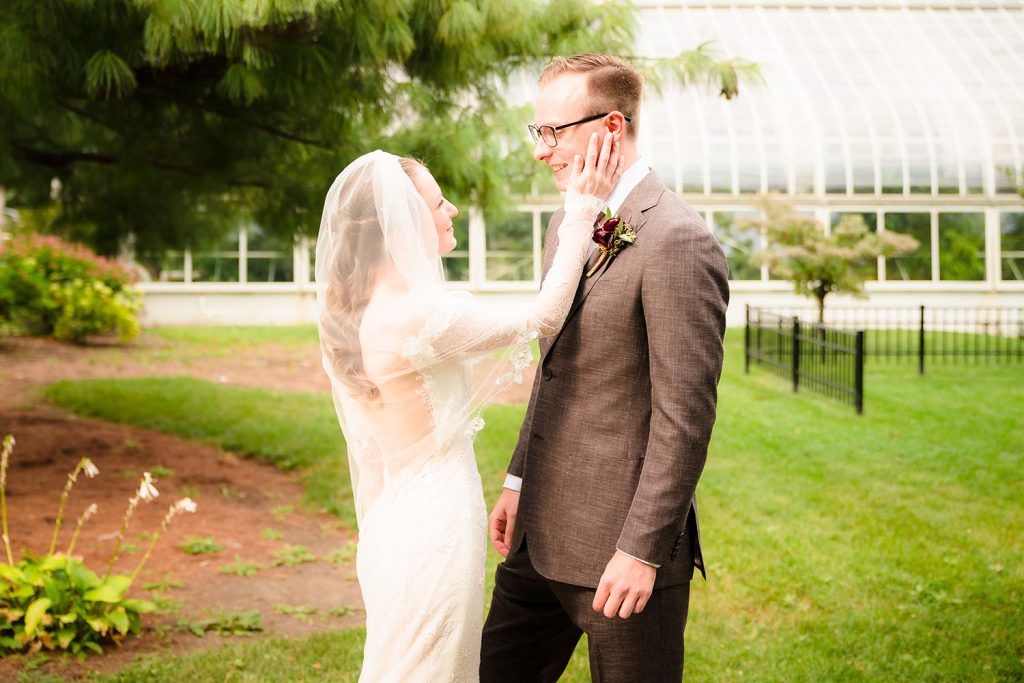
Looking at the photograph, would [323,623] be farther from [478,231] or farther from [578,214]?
[478,231]

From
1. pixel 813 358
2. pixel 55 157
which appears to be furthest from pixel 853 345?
pixel 55 157

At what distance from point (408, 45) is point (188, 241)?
4.52 m

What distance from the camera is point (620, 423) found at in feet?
7.97

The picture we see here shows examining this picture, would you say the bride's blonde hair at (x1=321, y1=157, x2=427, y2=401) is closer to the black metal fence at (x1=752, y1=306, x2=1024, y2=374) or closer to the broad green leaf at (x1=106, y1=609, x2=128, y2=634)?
the broad green leaf at (x1=106, y1=609, x2=128, y2=634)

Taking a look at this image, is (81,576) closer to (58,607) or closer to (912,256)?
(58,607)

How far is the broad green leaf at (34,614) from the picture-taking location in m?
4.25

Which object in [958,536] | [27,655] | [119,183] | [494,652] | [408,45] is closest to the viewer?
[494,652]

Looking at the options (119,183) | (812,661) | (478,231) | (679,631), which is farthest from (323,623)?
(478,231)

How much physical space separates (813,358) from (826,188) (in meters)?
10.7

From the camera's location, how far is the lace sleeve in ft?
8.14

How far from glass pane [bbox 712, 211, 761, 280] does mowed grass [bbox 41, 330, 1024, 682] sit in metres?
9.49

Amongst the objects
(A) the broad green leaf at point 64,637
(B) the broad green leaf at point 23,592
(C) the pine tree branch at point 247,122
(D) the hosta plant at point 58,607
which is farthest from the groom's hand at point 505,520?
(C) the pine tree branch at point 247,122

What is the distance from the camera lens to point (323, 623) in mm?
5059

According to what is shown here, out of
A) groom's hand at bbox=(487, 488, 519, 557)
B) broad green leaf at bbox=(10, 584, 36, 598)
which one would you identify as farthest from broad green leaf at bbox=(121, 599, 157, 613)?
groom's hand at bbox=(487, 488, 519, 557)
